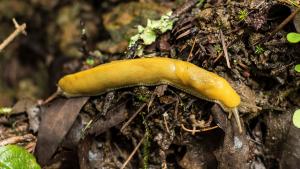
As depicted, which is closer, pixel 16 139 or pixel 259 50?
pixel 259 50

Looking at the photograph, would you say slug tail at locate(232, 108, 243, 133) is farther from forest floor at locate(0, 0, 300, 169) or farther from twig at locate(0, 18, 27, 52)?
twig at locate(0, 18, 27, 52)

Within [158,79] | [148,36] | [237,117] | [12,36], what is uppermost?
[12,36]

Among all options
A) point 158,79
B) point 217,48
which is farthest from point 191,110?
point 217,48

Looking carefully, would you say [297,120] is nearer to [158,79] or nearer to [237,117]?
[237,117]

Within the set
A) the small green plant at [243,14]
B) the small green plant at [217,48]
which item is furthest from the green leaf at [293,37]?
the small green plant at [217,48]

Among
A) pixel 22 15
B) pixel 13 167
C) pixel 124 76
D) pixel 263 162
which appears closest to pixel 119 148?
pixel 124 76

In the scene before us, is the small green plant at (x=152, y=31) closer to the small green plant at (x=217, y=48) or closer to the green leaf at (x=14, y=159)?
the small green plant at (x=217, y=48)
